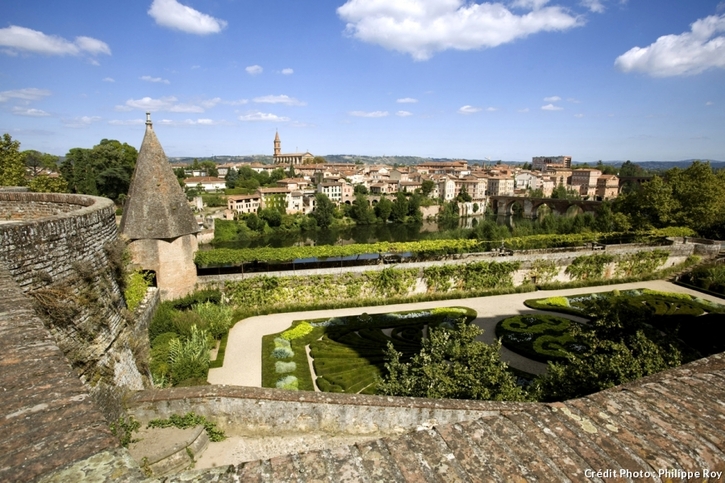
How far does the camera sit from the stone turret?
17.7 metres

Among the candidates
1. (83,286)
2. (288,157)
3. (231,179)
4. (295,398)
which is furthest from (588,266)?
(288,157)

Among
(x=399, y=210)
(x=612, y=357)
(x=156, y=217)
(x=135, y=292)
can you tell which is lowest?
(x=399, y=210)

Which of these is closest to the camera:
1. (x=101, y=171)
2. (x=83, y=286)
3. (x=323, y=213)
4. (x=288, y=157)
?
(x=83, y=286)

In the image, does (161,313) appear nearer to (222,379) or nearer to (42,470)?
(222,379)

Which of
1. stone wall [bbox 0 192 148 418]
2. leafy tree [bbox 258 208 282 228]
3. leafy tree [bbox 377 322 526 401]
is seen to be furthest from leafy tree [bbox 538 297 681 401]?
leafy tree [bbox 258 208 282 228]

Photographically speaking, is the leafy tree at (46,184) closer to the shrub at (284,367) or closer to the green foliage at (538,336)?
the shrub at (284,367)

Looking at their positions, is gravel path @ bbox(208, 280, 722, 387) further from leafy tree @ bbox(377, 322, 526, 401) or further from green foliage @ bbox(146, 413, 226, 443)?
green foliage @ bbox(146, 413, 226, 443)

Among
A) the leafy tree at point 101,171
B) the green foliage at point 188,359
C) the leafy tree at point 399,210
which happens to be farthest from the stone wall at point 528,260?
the leafy tree at point 399,210

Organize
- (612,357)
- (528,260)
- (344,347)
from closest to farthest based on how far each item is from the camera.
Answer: (612,357)
(344,347)
(528,260)

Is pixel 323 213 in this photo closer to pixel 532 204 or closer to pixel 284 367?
pixel 532 204

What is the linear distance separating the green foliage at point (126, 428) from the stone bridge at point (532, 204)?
7368 cm

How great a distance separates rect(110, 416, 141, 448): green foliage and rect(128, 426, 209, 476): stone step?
0.43 ft

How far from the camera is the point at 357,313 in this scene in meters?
21.2

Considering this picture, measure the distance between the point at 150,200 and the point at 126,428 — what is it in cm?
1253
